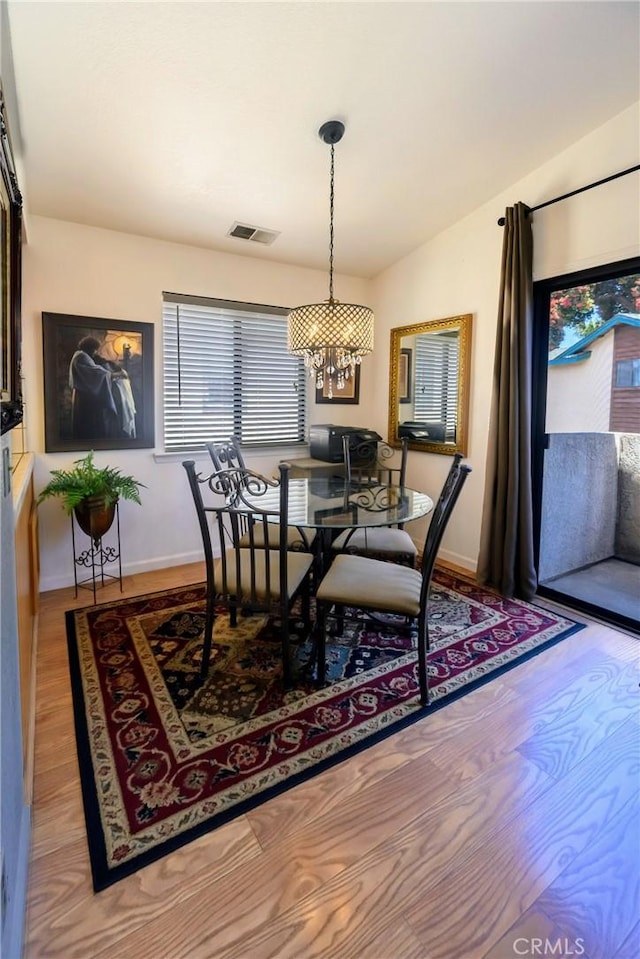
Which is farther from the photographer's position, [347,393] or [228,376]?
[347,393]

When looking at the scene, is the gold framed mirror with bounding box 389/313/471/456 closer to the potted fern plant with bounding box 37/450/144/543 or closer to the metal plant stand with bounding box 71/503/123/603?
the potted fern plant with bounding box 37/450/144/543

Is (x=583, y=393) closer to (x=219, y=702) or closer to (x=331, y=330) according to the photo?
(x=331, y=330)

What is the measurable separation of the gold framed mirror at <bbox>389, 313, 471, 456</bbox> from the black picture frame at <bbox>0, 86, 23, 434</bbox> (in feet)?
Answer: 9.43

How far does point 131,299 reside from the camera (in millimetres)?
3162

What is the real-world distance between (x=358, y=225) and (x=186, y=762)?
348 cm

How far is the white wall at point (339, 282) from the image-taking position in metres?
2.59

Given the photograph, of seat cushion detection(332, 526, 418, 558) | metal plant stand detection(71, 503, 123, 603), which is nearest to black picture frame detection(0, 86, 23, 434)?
metal plant stand detection(71, 503, 123, 603)

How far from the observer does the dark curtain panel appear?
9.43 ft

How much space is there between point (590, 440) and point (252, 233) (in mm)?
2915

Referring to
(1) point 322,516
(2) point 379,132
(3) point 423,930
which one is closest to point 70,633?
(1) point 322,516

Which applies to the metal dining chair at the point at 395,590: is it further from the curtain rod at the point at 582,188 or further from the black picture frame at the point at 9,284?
the curtain rod at the point at 582,188

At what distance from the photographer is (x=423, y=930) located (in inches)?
43.8

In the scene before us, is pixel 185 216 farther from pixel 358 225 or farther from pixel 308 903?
pixel 308 903

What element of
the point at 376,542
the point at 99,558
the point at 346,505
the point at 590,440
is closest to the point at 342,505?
the point at 346,505
